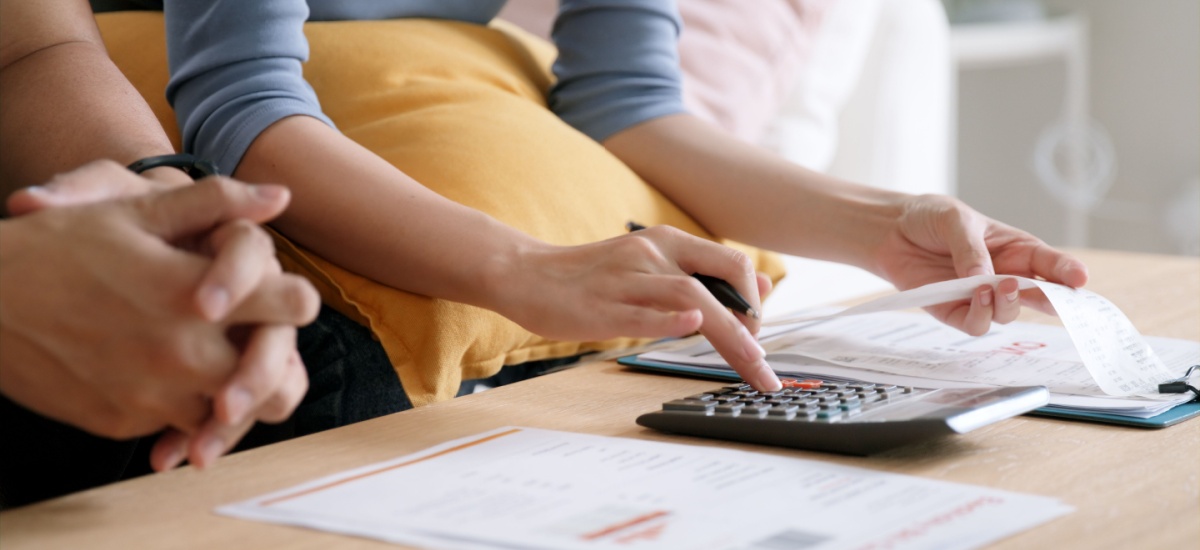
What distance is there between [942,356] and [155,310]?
1.73 ft

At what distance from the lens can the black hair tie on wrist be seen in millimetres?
632

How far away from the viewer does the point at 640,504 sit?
18.6 inches

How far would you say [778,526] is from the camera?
44 cm

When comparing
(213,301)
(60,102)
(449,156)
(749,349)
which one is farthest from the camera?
(449,156)

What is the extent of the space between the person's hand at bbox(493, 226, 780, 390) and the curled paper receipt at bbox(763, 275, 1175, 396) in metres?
0.10

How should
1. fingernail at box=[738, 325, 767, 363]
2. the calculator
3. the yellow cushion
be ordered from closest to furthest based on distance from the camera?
the calculator < fingernail at box=[738, 325, 767, 363] < the yellow cushion

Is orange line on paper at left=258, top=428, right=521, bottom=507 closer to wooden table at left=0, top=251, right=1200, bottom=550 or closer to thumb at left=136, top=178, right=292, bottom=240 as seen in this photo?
wooden table at left=0, top=251, right=1200, bottom=550

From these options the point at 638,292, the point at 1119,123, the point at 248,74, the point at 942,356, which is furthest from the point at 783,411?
the point at 1119,123

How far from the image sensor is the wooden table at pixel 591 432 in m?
0.45

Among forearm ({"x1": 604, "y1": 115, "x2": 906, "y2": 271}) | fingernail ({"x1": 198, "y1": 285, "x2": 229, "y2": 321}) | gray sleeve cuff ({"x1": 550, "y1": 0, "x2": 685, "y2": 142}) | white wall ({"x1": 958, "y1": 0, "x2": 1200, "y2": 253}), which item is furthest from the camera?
white wall ({"x1": 958, "y1": 0, "x2": 1200, "y2": 253})

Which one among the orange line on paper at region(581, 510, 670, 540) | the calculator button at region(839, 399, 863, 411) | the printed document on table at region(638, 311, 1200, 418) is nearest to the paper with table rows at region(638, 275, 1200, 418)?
the printed document on table at region(638, 311, 1200, 418)

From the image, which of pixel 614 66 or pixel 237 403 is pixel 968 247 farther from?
pixel 237 403

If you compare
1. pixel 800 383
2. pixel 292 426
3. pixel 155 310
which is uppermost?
Answer: pixel 155 310

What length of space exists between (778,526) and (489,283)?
316 mm
